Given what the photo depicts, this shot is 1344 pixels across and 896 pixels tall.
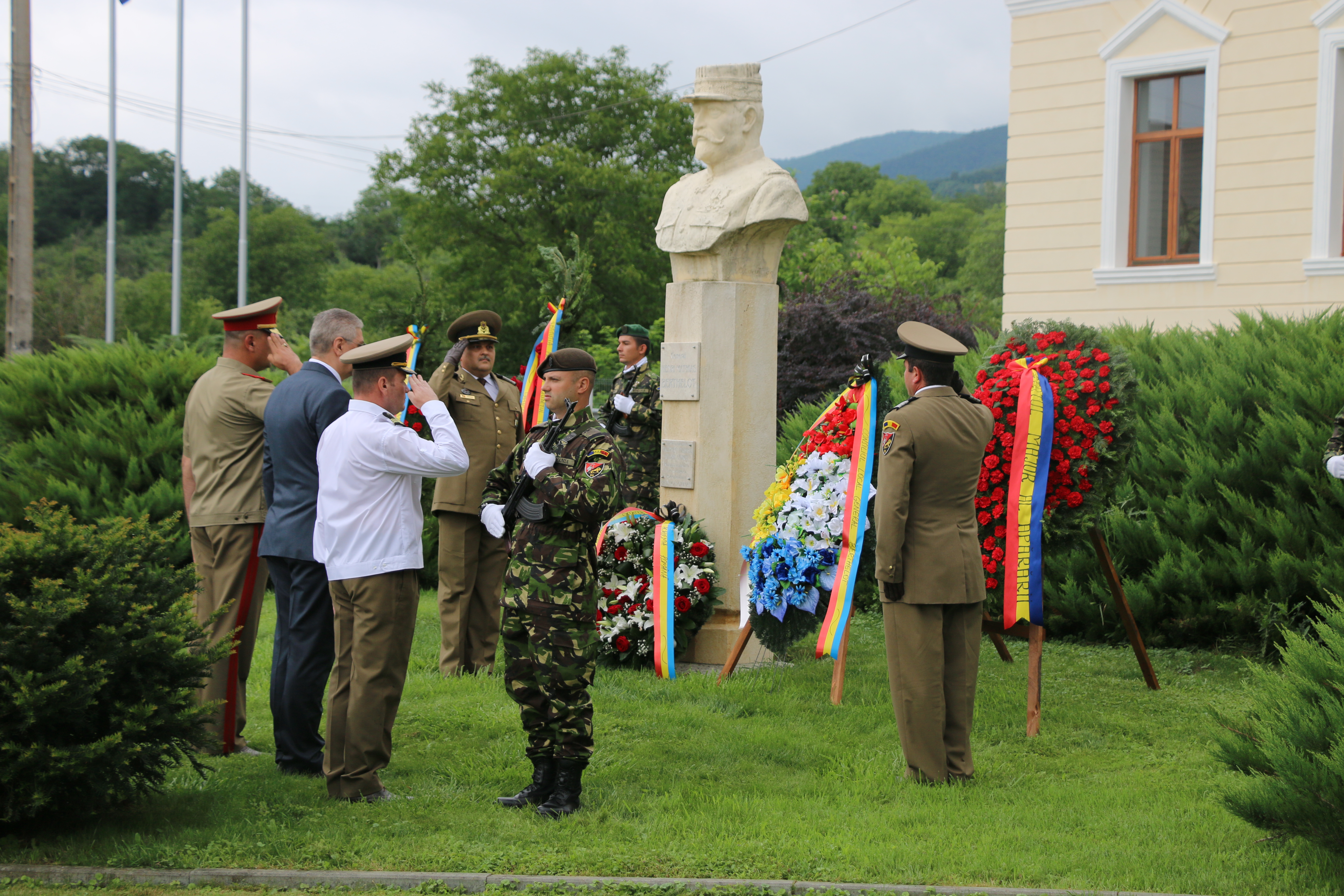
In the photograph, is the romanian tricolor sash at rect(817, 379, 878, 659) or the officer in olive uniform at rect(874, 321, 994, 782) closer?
the officer in olive uniform at rect(874, 321, 994, 782)

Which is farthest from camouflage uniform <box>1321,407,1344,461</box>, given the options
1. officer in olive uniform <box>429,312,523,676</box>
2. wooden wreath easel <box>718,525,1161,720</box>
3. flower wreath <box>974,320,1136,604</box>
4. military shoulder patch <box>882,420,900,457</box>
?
officer in olive uniform <box>429,312,523,676</box>

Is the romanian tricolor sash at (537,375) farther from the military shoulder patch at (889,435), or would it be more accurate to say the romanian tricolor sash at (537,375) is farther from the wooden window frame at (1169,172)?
the wooden window frame at (1169,172)

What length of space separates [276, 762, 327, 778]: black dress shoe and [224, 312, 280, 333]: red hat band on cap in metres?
2.24

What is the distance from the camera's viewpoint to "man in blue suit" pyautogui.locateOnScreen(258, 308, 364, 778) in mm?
5668

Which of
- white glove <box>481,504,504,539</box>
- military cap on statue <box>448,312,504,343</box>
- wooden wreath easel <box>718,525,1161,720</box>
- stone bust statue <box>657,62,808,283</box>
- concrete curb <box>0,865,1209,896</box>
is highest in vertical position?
stone bust statue <box>657,62,808,283</box>

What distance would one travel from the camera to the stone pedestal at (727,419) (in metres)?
8.52

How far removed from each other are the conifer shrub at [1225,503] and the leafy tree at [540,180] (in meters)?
27.8

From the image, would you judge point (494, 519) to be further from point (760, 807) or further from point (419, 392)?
point (760, 807)

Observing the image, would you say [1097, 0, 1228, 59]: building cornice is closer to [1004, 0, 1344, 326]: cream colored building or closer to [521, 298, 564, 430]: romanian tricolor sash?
[1004, 0, 1344, 326]: cream colored building

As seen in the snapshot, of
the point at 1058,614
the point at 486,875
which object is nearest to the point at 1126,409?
the point at 1058,614

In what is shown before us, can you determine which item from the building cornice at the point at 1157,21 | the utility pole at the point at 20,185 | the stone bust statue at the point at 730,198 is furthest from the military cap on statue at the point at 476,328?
the utility pole at the point at 20,185

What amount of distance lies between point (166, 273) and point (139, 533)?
49.3m

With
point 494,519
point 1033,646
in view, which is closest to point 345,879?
point 494,519

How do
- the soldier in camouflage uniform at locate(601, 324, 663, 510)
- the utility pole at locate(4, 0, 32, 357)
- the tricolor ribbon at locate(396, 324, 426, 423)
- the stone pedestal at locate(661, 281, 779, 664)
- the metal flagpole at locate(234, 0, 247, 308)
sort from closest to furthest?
the tricolor ribbon at locate(396, 324, 426, 423) < the stone pedestal at locate(661, 281, 779, 664) < the soldier in camouflage uniform at locate(601, 324, 663, 510) < the utility pole at locate(4, 0, 32, 357) < the metal flagpole at locate(234, 0, 247, 308)
